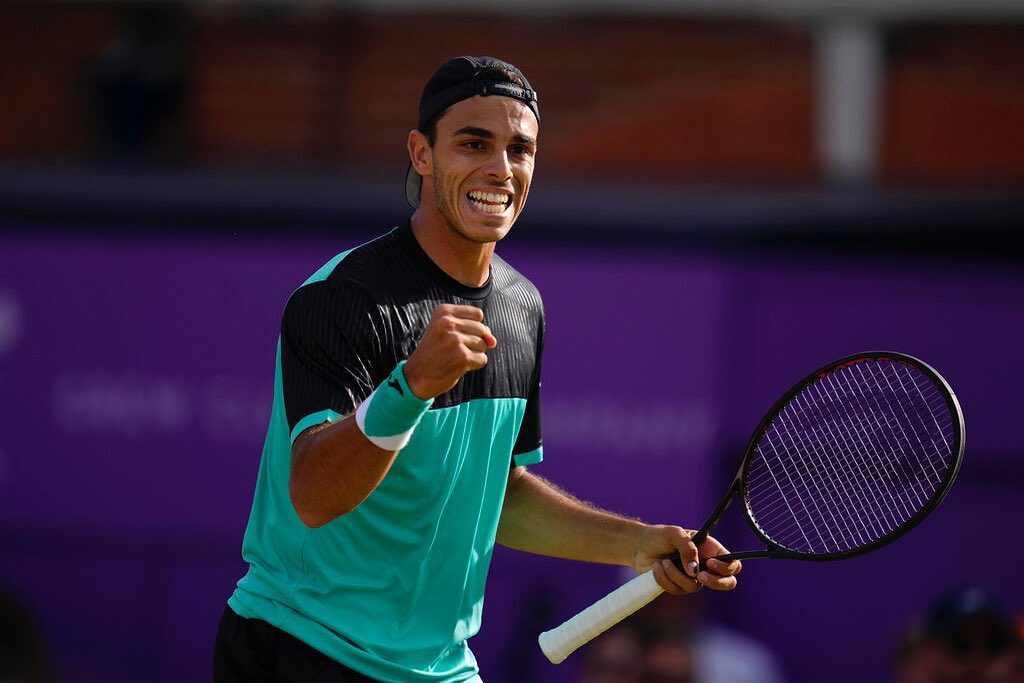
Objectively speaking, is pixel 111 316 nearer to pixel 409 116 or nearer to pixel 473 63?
pixel 409 116

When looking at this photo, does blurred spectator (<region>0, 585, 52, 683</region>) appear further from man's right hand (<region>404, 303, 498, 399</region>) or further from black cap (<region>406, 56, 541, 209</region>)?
man's right hand (<region>404, 303, 498, 399</region>)

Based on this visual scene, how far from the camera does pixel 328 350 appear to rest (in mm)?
3514

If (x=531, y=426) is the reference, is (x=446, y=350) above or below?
above

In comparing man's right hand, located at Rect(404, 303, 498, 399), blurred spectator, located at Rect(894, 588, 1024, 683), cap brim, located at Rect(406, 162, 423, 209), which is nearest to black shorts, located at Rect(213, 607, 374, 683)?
man's right hand, located at Rect(404, 303, 498, 399)

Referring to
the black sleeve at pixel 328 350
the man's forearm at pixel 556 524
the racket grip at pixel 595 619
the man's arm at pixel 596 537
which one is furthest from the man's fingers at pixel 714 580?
the black sleeve at pixel 328 350

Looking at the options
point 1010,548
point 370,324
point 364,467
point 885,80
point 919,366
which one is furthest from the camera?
point 885,80

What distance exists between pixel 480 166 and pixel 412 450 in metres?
0.63

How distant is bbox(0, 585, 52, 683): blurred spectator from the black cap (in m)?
3.69

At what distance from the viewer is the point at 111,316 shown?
809 cm

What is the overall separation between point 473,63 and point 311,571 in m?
1.15

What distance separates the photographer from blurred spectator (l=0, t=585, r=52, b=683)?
21.7 ft

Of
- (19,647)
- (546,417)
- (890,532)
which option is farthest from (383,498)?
(546,417)

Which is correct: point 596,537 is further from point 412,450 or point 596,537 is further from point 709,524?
Answer: point 412,450

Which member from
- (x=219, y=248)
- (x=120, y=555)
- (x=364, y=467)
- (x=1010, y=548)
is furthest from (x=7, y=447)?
(x=364, y=467)
